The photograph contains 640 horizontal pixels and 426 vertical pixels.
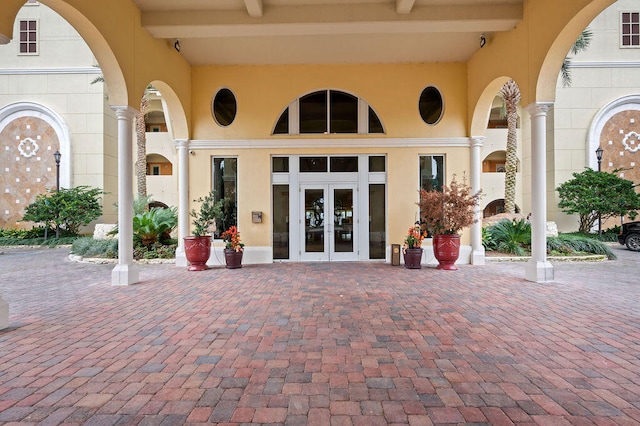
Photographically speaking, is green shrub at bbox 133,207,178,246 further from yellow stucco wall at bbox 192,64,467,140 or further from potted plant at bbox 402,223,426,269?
potted plant at bbox 402,223,426,269

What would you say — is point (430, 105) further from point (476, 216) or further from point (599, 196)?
point (599, 196)

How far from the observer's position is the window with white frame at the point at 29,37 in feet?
57.3

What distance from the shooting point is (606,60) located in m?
17.7

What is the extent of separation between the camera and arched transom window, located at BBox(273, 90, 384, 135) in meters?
10.8

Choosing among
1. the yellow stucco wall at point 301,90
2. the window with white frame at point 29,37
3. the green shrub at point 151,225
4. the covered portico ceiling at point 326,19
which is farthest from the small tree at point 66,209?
the covered portico ceiling at point 326,19

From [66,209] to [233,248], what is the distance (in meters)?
11.0

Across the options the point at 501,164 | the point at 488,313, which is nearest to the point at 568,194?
the point at 501,164

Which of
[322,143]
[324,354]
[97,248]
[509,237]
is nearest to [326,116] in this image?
[322,143]

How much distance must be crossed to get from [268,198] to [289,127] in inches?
88.0

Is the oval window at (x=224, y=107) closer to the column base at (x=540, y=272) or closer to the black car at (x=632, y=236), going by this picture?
the column base at (x=540, y=272)

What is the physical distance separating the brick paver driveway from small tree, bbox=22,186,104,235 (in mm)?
10770

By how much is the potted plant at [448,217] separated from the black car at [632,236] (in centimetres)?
877

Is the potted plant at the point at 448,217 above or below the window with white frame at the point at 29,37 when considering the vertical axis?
below

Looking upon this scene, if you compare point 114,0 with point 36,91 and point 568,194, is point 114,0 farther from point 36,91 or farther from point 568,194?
point 568,194
